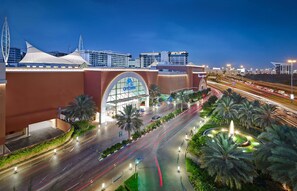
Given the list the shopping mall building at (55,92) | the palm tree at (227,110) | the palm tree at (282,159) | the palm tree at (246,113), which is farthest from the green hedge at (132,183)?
the palm tree at (246,113)

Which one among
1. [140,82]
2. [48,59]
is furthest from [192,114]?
[48,59]

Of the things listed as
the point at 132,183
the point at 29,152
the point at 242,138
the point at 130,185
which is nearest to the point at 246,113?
the point at 242,138

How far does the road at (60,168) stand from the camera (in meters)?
21.1

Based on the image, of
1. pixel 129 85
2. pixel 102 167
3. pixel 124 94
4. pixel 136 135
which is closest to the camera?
pixel 102 167

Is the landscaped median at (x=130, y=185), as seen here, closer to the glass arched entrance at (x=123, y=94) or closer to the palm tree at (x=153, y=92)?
the glass arched entrance at (x=123, y=94)

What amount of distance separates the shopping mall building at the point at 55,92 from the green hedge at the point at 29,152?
3.13 metres

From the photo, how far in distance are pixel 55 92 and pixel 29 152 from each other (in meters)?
14.1

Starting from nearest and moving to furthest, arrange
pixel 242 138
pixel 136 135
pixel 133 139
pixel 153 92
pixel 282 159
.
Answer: pixel 282 159 < pixel 242 138 < pixel 133 139 < pixel 136 135 < pixel 153 92

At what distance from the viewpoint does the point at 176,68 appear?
8288 centimetres

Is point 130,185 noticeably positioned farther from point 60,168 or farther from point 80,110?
point 80,110

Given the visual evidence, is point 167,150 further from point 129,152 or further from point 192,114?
point 192,114

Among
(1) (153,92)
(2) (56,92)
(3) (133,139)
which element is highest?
(2) (56,92)

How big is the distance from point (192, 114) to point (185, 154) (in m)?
24.9

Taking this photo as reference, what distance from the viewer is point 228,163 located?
1844 centimetres
